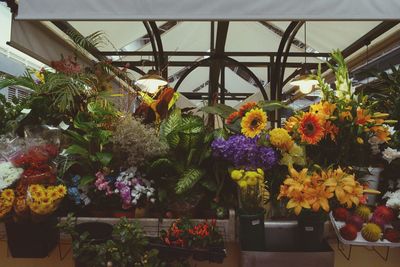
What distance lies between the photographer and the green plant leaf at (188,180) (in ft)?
4.53

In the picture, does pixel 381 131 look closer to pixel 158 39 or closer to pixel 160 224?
pixel 160 224

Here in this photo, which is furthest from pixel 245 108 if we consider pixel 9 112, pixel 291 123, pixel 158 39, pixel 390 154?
pixel 158 39

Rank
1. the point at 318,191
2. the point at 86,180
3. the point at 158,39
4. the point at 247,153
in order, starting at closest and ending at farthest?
the point at 318,191, the point at 247,153, the point at 86,180, the point at 158,39

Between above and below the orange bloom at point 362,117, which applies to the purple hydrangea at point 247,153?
below

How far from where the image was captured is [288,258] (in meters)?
1.29

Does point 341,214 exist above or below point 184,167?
below

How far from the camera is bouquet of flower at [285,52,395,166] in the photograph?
137 cm

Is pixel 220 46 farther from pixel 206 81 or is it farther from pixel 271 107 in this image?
pixel 206 81

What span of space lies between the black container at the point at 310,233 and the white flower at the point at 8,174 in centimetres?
115

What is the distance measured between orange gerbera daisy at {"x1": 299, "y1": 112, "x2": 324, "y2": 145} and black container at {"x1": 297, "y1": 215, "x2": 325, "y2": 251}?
30 centimetres

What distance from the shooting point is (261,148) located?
4.46 ft

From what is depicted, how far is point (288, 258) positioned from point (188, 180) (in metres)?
0.48

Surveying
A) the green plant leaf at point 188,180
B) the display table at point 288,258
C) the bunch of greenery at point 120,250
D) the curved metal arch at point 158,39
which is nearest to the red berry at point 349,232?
the display table at point 288,258

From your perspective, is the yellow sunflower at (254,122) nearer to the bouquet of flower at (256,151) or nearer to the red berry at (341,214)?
the bouquet of flower at (256,151)
